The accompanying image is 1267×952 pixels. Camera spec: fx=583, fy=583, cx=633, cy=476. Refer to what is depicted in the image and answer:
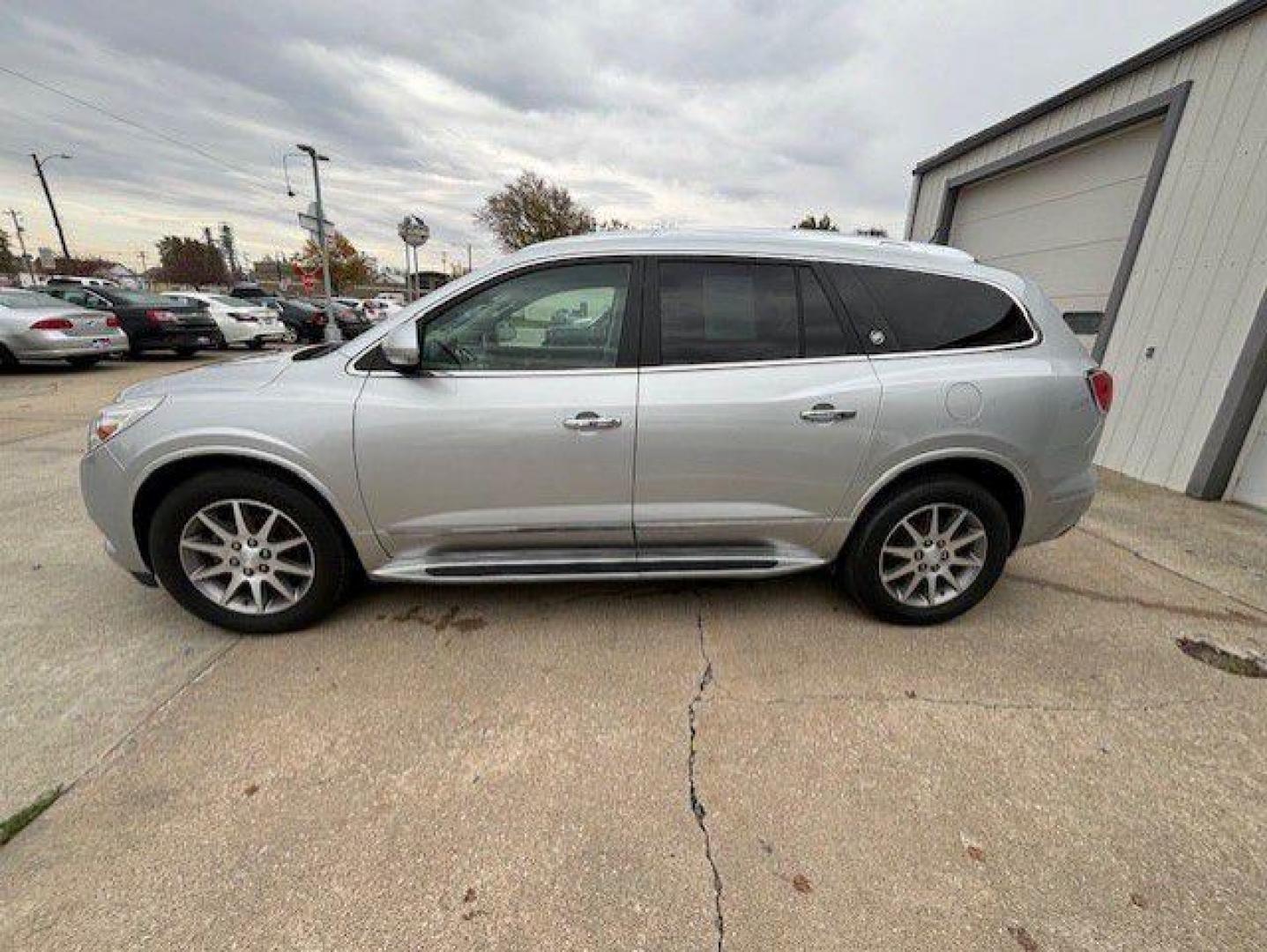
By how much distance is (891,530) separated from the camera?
2.65 metres

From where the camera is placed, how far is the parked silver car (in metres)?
8.74

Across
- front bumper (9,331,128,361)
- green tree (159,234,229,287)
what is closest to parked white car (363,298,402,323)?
front bumper (9,331,128,361)

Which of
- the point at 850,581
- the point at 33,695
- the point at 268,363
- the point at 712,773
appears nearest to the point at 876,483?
the point at 850,581

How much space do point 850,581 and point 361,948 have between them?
2258 millimetres

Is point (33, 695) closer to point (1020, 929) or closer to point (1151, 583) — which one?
point (1020, 929)

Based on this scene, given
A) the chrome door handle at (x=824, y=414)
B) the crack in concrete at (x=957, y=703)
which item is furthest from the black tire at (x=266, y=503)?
the chrome door handle at (x=824, y=414)

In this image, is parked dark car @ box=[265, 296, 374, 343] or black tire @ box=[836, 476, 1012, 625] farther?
parked dark car @ box=[265, 296, 374, 343]

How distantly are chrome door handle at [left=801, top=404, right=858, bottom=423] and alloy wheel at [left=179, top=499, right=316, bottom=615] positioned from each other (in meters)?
2.22

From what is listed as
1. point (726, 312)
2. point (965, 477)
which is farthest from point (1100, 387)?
point (726, 312)

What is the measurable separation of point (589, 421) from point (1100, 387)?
2322 mm

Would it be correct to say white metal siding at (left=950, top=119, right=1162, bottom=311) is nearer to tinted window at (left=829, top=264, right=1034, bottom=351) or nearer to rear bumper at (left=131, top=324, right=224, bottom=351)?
tinted window at (left=829, top=264, right=1034, bottom=351)

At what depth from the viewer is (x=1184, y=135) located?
494 cm

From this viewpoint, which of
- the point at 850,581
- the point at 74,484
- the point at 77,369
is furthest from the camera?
the point at 77,369

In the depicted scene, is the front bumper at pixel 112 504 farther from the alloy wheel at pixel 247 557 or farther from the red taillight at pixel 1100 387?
the red taillight at pixel 1100 387
